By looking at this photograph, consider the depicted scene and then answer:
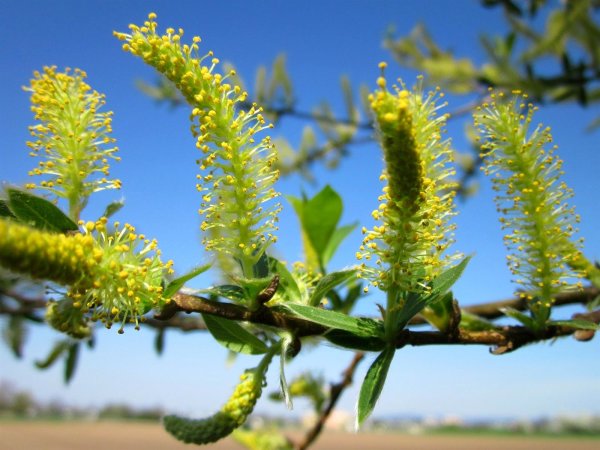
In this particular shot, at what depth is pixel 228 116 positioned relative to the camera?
2.71ft

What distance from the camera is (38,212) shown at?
2.59 ft

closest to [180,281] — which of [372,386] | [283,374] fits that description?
[283,374]

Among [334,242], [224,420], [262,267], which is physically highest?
[334,242]

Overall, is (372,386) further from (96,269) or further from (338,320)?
(96,269)

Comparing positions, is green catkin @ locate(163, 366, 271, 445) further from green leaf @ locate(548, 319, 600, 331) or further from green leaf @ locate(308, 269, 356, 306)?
green leaf @ locate(548, 319, 600, 331)

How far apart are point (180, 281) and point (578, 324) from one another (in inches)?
23.6

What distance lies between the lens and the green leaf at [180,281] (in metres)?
0.73

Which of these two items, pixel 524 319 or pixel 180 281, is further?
pixel 524 319

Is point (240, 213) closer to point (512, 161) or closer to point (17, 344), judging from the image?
point (512, 161)

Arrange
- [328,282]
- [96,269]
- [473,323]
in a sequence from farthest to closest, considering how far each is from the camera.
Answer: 1. [473,323]
2. [328,282]
3. [96,269]

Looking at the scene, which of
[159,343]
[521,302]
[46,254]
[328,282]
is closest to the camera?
[46,254]

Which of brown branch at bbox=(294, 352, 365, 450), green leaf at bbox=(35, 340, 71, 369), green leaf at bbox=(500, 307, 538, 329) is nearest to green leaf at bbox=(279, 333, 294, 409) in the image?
green leaf at bbox=(500, 307, 538, 329)

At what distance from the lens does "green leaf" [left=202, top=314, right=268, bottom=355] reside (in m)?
0.85

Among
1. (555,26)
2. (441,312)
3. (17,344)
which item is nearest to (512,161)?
(441,312)
